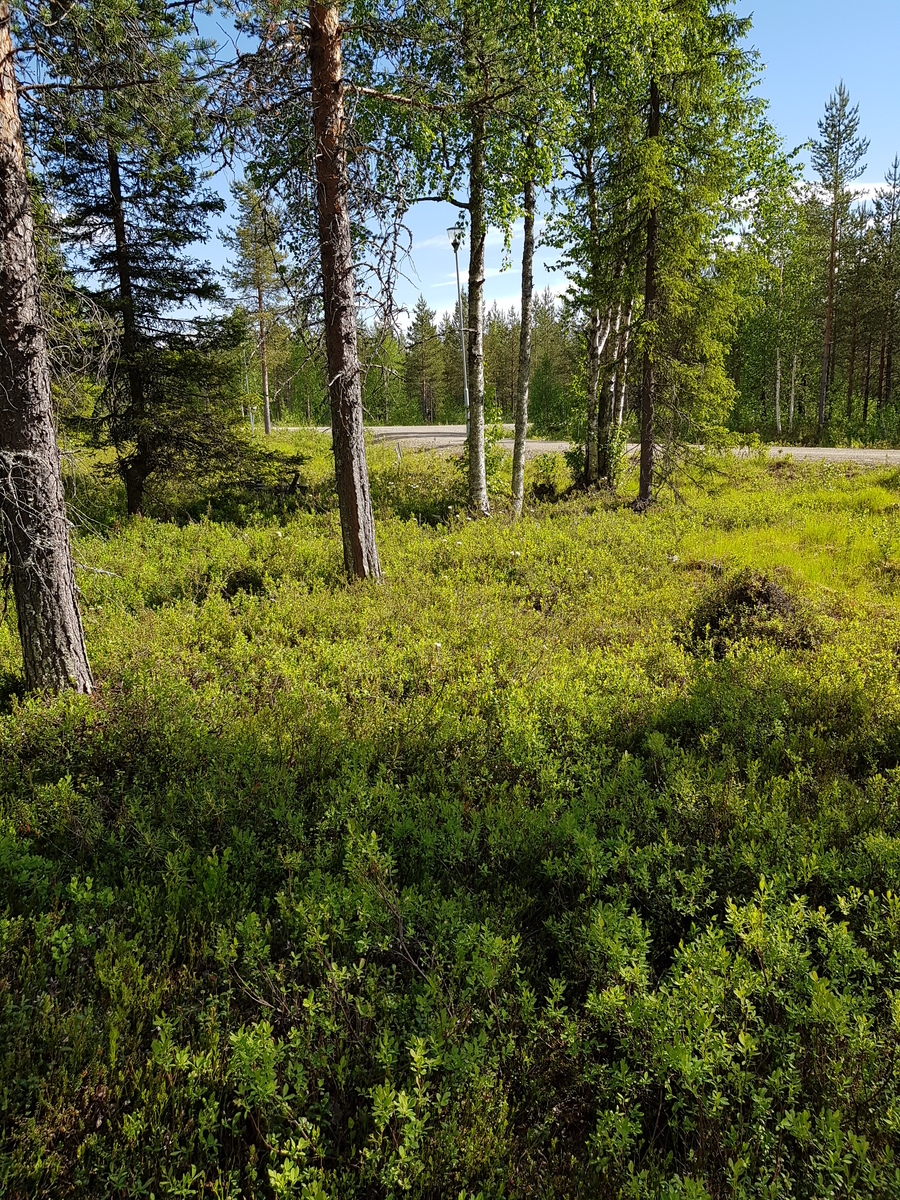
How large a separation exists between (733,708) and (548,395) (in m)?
53.4

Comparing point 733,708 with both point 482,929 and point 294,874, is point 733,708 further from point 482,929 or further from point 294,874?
point 294,874

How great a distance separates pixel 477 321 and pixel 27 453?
391 inches

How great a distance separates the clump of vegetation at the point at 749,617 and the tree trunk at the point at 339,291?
469 centimetres

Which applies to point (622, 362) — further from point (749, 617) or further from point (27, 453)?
point (27, 453)

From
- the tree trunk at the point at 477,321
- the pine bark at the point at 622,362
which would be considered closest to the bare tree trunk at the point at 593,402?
the pine bark at the point at 622,362

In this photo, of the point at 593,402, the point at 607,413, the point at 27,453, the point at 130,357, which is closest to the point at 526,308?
the point at 593,402

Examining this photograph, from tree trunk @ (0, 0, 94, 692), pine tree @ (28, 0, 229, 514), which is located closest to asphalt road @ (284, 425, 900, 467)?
pine tree @ (28, 0, 229, 514)

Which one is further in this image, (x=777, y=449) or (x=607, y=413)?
(x=777, y=449)

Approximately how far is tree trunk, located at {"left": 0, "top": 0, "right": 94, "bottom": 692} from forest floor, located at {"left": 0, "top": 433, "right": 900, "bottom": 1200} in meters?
0.59

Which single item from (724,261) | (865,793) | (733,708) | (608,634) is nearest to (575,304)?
(724,261)

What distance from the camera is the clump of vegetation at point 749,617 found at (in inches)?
290

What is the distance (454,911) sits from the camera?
3.25m

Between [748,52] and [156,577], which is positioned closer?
[156,577]

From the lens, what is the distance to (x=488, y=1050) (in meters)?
2.68
